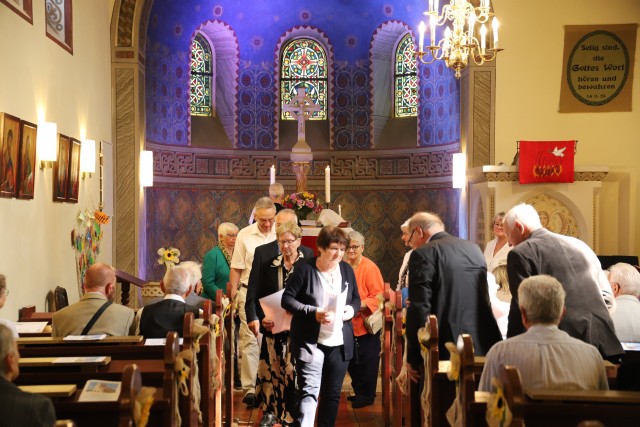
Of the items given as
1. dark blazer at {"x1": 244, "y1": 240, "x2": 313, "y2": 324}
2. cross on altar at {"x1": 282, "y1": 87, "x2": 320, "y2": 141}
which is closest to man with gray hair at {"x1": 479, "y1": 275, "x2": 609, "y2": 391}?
dark blazer at {"x1": 244, "y1": 240, "x2": 313, "y2": 324}

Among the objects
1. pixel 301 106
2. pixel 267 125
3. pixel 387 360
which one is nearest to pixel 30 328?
pixel 387 360

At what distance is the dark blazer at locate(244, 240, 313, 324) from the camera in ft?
20.8

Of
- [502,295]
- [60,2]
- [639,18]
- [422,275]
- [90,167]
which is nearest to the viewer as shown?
[422,275]

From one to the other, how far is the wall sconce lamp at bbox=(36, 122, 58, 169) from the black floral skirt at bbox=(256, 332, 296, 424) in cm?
295

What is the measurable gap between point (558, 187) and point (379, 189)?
17.3 ft

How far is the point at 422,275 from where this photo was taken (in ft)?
16.8

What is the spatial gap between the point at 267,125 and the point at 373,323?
8.39 meters

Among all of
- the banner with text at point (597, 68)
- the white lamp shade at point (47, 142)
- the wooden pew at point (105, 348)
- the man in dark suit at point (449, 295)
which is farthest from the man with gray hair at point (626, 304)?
the banner with text at point (597, 68)

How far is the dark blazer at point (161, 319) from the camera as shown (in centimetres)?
554

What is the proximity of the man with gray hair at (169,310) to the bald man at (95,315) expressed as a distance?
12 centimetres

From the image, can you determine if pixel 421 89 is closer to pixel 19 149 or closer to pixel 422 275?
Answer: pixel 19 149

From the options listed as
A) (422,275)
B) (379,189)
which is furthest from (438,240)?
(379,189)

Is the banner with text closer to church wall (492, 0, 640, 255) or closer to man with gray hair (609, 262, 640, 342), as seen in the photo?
church wall (492, 0, 640, 255)

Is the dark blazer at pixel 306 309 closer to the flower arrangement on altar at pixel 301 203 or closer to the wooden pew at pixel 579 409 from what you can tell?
the wooden pew at pixel 579 409
